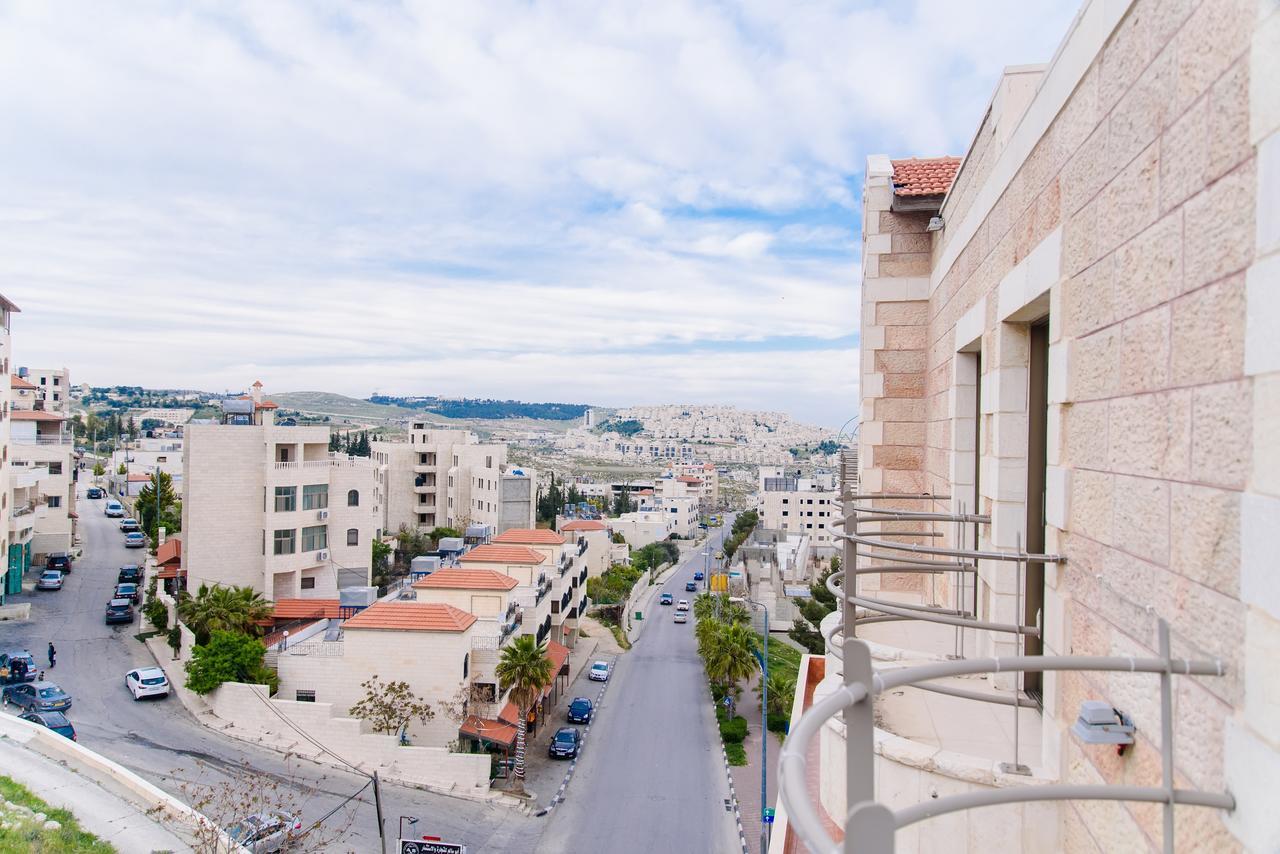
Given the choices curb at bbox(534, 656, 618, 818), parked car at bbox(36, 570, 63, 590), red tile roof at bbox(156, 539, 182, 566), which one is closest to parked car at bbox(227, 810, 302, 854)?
curb at bbox(534, 656, 618, 818)

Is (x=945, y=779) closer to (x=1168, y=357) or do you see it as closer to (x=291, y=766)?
(x=1168, y=357)

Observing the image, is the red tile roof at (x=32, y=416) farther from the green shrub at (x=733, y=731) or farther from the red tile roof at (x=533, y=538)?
the green shrub at (x=733, y=731)

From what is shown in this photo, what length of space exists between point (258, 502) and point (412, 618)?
1011cm

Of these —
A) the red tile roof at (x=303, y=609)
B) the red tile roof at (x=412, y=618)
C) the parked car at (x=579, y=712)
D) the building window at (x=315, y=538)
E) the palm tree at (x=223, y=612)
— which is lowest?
the parked car at (x=579, y=712)

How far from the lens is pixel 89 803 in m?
15.4

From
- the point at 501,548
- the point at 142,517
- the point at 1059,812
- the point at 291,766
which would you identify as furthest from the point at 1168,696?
the point at 142,517

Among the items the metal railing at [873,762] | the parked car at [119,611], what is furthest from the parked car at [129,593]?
the metal railing at [873,762]

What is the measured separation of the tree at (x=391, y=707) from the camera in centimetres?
2230

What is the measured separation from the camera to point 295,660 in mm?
23719

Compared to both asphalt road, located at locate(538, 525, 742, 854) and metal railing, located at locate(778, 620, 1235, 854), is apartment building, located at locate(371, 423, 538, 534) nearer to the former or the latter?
asphalt road, located at locate(538, 525, 742, 854)

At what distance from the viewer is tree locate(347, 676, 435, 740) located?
Result: 22.3m

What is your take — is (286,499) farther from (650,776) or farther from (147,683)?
(650,776)

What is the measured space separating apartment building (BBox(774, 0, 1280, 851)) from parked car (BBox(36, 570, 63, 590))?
4035 cm

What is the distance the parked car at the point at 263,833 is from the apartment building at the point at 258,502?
14.3m
